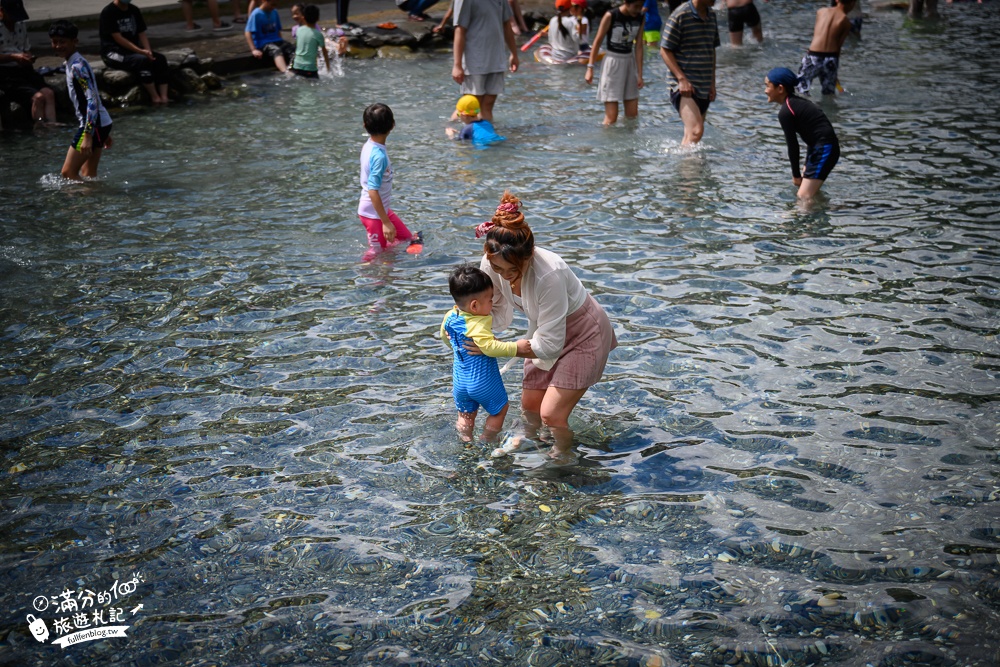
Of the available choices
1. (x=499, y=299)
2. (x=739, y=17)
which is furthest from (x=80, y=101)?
(x=739, y=17)

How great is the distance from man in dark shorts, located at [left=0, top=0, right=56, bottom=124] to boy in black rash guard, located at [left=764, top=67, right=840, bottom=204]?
34.6ft

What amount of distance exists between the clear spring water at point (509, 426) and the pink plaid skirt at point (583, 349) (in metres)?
0.56

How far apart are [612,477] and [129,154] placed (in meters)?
9.48

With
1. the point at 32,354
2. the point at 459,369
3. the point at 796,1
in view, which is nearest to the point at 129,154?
the point at 32,354

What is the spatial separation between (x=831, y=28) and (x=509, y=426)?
10.3 meters

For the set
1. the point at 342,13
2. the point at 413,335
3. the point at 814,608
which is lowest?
the point at 814,608

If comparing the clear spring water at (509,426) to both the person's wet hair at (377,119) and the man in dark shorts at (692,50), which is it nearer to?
the man in dark shorts at (692,50)

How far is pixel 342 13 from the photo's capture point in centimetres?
1900

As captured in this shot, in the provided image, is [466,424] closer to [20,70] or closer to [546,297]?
[546,297]

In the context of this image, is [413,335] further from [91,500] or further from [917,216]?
[917,216]

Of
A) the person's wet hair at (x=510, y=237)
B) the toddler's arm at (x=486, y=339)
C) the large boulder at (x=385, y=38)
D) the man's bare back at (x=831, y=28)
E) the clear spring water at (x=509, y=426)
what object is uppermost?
the large boulder at (x=385, y=38)

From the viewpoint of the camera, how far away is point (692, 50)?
10.5m

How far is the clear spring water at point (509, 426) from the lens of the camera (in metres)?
3.97

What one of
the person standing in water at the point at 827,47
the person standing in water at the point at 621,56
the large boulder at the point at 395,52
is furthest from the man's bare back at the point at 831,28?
the large boulder at the point at 395,52
